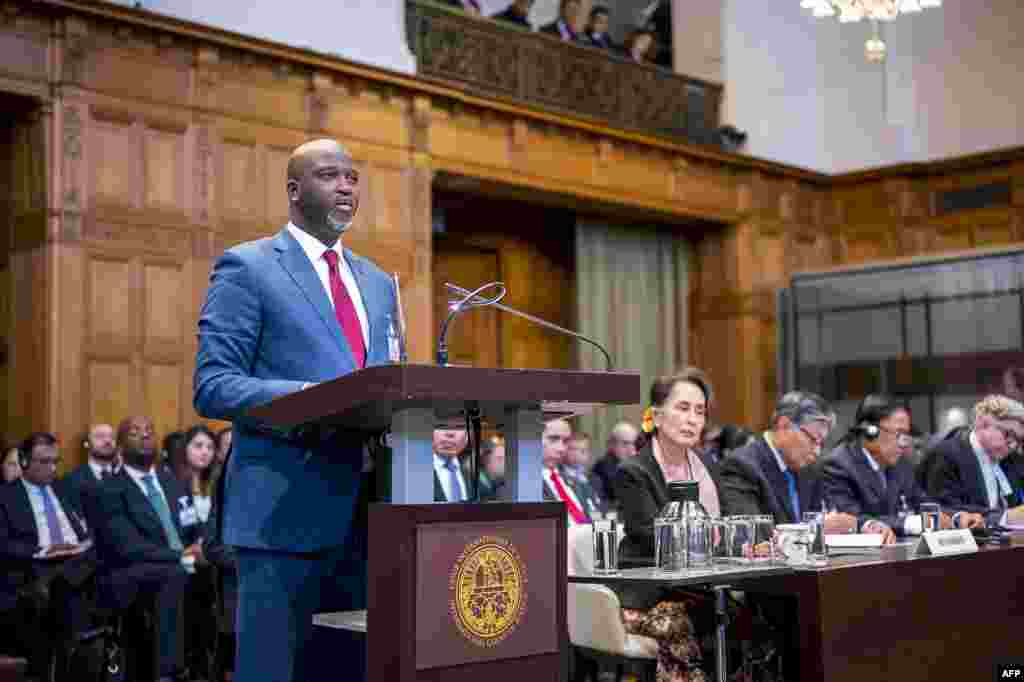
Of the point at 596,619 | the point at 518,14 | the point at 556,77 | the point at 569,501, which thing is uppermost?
the point at 518,14

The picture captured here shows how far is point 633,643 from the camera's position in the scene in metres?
4.08

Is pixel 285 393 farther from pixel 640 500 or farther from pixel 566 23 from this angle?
pixel 566 23

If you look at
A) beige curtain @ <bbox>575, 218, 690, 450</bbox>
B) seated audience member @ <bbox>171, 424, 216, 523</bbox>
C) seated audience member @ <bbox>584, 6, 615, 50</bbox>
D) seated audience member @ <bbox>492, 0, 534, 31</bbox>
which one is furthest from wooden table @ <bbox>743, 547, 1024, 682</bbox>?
seated audience member @ <bbox>584, 6, 615, 50</bbox>

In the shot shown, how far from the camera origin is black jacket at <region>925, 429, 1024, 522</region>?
5633 millimetres

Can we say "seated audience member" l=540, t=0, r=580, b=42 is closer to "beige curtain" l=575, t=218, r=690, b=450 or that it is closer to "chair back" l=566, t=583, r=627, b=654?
"beige curtain" l=575, t=218, r=690, b=450

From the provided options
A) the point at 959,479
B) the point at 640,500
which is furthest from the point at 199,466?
the point at 959,479

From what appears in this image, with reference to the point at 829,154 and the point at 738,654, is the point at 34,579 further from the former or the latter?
the point at 829,154

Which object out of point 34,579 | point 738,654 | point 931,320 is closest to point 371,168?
point 34,579

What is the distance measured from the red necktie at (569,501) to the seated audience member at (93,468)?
232cm

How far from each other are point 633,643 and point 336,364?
2.12 m

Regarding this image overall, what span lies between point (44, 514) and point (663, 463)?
358cm

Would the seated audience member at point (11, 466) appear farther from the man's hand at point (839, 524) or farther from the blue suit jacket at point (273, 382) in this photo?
the blue suit jacket at point (273, 382)

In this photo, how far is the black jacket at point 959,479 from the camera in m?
5.63

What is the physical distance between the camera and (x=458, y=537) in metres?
2.00
